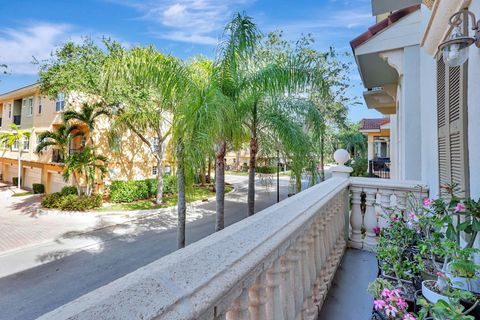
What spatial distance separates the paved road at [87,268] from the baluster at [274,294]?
5299 mm

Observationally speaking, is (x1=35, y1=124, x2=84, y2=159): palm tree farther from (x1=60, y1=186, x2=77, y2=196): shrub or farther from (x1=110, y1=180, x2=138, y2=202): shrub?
(x1=110, y1=180, x2=138, y2=202): shrub

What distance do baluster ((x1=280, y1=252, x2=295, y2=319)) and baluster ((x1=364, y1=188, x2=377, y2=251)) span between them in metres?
2.27

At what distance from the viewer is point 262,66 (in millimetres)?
6094

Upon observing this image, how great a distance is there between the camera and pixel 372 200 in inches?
131

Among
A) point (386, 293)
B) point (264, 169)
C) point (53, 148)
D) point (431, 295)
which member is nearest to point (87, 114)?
point (53, 148)

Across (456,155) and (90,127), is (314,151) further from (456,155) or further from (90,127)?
(90,127)

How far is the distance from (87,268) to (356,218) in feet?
21.4

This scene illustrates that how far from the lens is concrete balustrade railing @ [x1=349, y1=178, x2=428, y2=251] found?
3.18 meters

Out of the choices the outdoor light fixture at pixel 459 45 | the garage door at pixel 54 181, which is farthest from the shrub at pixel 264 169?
the garage door at pixel 54 181

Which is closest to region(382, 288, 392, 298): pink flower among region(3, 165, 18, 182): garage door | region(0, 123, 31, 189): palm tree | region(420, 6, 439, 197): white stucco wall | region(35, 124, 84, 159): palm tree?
region(420, 6, 439, 197): white stucco wall

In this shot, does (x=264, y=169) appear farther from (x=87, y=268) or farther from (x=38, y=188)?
(x=38, y=188)

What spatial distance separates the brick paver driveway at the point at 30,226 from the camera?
8.12 metres

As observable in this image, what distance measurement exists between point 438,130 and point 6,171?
3090cm

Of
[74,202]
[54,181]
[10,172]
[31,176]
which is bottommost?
[74,202]
